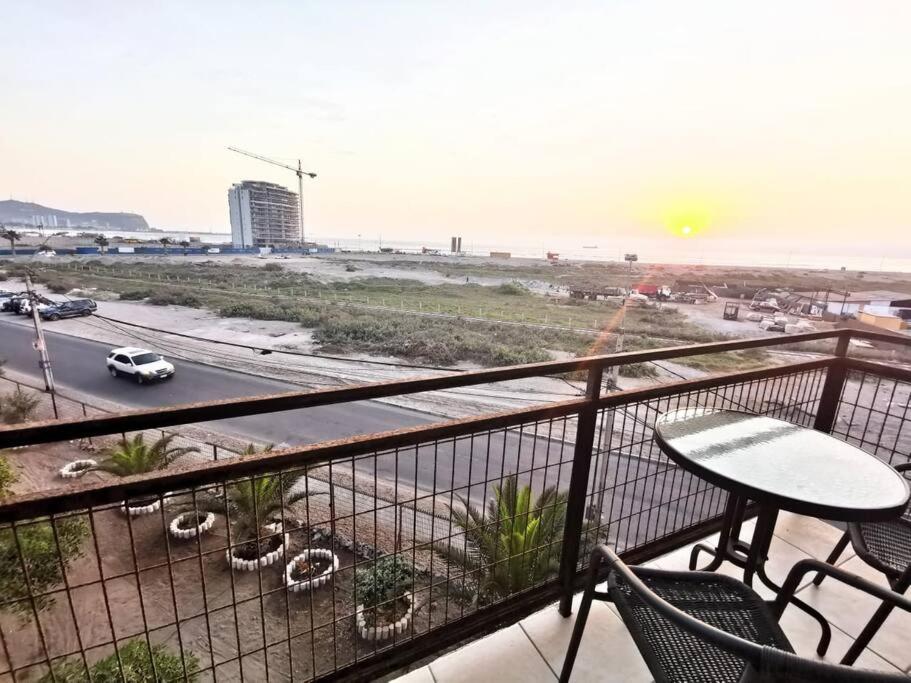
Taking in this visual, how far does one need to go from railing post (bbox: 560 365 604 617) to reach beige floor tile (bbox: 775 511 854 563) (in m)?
1.66

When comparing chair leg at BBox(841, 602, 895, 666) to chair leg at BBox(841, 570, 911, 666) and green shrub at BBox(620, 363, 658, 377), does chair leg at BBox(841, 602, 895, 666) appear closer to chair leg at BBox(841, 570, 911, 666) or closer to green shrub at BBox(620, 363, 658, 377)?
chair leg at BBox(841, 570, 911, 666)

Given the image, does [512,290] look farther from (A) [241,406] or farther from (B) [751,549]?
(A) [241,406]

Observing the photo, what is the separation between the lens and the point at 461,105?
2986 centimetres

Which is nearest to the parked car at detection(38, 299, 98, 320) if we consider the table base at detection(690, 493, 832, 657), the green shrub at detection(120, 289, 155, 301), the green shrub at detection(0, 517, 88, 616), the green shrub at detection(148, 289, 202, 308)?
the green shrub at detection(148, 289, 202, 308)

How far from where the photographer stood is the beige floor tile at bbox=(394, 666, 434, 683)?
158cm

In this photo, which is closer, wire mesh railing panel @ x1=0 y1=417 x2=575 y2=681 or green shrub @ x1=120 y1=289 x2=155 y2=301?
wire mesh railing panel @ x1=0 y1=417 x2=575 y2=681

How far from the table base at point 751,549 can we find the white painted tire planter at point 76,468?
31.5ft

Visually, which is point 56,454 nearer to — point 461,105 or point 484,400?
point 484,400

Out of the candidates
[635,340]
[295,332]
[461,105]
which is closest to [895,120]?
[635,340]

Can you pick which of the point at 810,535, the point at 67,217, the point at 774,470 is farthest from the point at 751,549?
the point at 67,217

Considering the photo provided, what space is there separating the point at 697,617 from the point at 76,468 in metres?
10.6

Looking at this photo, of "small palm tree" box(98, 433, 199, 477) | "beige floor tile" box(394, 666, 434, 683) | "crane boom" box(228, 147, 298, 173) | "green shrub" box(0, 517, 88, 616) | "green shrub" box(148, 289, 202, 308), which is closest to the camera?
"beige floor tile" box(394, 666, 434, 683)

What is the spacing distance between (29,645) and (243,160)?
107 m

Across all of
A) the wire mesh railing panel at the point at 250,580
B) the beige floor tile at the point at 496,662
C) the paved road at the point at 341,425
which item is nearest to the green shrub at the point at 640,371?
the paved road at the point at 341,425
